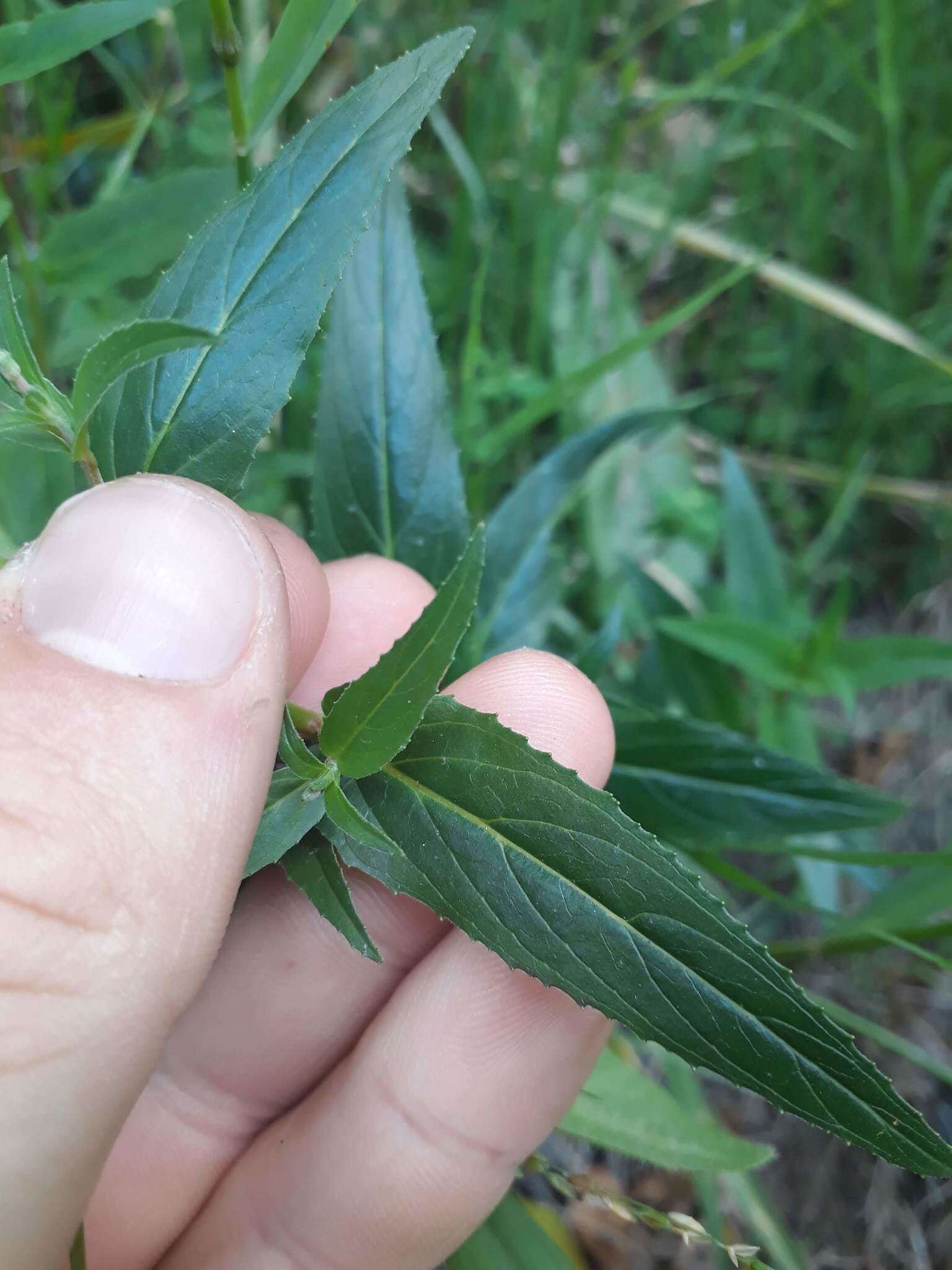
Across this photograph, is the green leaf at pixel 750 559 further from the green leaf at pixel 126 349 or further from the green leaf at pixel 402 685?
the green leaf at pixel 126 349

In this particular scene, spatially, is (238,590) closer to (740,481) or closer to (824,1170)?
(740,481)

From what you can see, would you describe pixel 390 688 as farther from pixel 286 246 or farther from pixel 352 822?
pixel 286 246

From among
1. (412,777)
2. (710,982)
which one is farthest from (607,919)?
(412,777)

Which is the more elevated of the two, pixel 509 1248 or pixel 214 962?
pixel 214 962

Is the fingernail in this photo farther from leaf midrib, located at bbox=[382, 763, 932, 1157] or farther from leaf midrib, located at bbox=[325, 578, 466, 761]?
leaf midrib, located at bbox=[382, 763, 932, 1157]

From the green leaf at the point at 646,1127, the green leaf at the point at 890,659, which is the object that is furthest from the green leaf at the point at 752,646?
the green leaf at the point at 646,1127

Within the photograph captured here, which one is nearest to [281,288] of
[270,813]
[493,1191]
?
[270,813]
